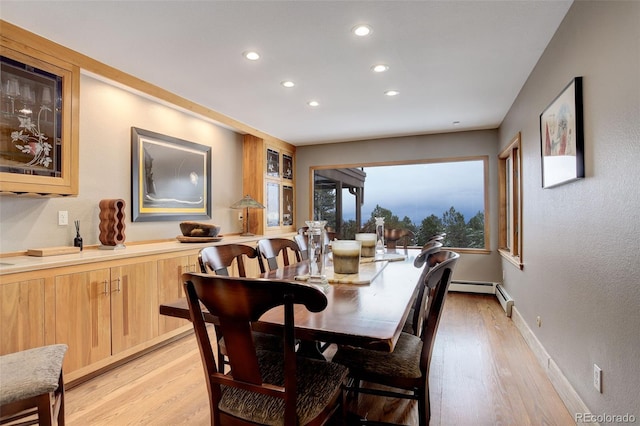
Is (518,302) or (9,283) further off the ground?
(9,283)

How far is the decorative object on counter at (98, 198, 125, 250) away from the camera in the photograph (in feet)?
9.53

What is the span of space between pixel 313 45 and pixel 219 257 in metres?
1.70

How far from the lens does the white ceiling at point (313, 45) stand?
210 cm

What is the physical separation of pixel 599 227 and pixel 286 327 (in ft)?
5.50

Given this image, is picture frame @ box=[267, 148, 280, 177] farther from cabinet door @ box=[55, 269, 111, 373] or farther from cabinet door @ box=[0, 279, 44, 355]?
cabinet door @ box=[0, 279, 44, 355]

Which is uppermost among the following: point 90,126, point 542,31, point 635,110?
point 542,31

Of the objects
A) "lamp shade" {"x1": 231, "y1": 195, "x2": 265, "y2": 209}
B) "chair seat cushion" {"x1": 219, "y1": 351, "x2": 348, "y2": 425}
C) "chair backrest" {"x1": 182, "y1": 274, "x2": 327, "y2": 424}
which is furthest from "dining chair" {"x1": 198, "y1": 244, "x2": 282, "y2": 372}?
"lamp shade" {"x1": 231, "y1": 195, "x2": 265, "y2": 209}

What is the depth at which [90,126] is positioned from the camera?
296cm

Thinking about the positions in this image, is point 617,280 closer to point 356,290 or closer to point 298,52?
point 356,290

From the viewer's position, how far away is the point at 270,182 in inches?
213

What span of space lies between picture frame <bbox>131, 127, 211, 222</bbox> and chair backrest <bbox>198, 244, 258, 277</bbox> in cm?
179

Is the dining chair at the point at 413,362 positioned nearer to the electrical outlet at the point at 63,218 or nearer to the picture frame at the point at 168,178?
the electrical outlet at the point at 63,218

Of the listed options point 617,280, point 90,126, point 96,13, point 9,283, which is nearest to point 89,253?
point 9,283

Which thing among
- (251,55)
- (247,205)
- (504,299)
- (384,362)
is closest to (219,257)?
(384,362)
